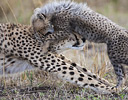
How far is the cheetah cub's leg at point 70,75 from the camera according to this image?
319 centimetres

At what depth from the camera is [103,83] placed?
11.6 ft

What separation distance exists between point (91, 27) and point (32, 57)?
29.2 inches

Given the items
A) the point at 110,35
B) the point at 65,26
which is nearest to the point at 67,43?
the point at 65,26

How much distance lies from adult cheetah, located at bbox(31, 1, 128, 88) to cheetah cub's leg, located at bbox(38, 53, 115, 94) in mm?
207

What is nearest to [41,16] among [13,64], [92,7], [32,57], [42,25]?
[42,25]

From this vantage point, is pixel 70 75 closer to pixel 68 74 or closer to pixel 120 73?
pixel 68 74

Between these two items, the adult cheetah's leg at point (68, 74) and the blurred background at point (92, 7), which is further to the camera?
the blurred background at point (92, 7)

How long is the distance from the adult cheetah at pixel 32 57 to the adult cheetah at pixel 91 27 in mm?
163

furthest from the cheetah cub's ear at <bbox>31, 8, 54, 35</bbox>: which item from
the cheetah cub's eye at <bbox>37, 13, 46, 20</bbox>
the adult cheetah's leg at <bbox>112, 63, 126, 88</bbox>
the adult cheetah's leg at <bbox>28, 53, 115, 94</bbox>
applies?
the adult cheetah's leg at <bbox>112, 63, 126, 88</bbox>

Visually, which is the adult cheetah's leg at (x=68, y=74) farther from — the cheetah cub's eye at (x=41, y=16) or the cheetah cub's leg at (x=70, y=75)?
the cheetah cub's eye at (x=41, y=16)

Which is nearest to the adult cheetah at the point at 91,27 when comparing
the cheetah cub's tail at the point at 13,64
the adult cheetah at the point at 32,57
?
the adult cheetah at the point at 32,57

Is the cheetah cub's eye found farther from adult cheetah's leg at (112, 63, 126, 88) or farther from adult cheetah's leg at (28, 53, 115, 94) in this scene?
adult cheetah's leg at (112, 63, 126, 88)

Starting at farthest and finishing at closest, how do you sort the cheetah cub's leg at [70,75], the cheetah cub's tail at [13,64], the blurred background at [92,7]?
the blurred background at [92,7] < the cheetah cub's tail at [13,64] < the cheetah cub's leg at [70,75]

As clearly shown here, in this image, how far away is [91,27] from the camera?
3395 millimetres
